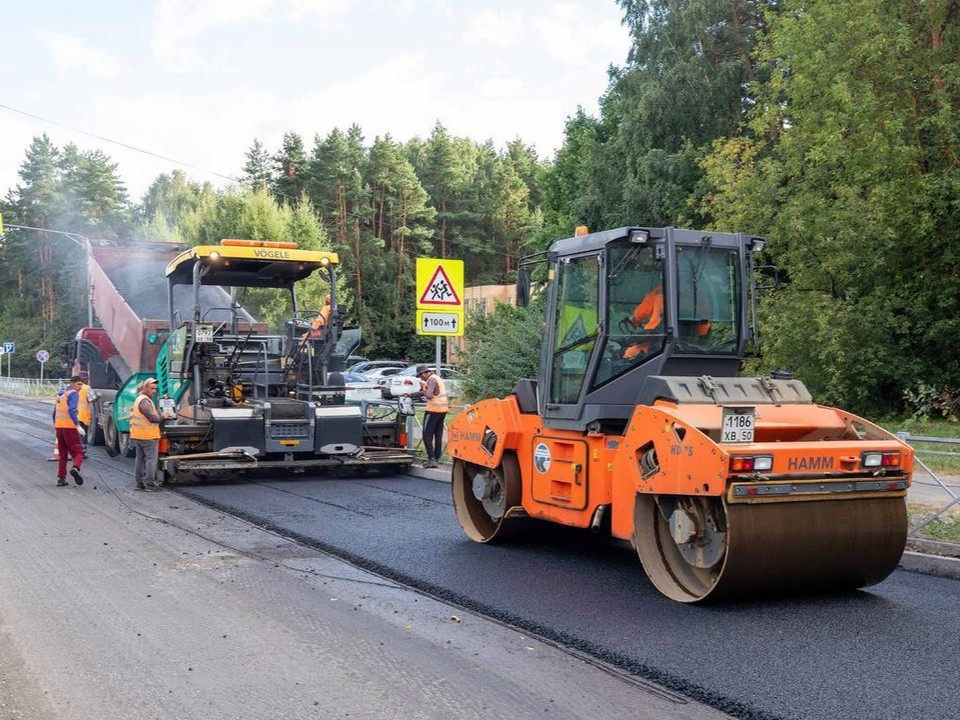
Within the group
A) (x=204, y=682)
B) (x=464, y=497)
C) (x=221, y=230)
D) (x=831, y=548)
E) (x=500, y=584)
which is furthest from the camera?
(x=221, y=230)

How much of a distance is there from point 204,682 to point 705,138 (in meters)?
28.6

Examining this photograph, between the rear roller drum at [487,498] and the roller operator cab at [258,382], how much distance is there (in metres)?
4.37

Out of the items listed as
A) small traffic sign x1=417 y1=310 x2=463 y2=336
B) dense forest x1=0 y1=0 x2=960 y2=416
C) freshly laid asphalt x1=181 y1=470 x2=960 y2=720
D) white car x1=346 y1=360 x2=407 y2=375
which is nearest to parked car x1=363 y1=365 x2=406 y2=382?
white car x1=346 y1=360 x2=407 y2=375

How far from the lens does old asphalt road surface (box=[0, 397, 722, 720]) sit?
4.71 meters

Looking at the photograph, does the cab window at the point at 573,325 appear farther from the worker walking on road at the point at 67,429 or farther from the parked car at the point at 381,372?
the parked car at the point at 381,372

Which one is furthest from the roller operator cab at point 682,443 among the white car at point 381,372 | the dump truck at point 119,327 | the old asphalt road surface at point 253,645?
the white car at point 381,372

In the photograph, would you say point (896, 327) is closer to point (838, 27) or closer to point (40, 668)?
point (838, 27)

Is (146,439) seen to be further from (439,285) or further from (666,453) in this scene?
(666,453)

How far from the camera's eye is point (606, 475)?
729 centimetres

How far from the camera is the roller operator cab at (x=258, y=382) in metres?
12.7

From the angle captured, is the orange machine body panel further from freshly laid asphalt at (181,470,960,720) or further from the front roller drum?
freshly laid asphalt at (181,470,960,720)

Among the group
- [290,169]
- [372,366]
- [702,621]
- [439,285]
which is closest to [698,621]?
[702,621]

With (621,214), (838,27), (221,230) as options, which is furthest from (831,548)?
(221,230)

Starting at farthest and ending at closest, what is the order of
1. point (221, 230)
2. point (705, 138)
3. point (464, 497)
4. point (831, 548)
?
1. point (221, 230)
2. point (705, 138)
3. point (464, 497)
4. point (831, 548)
